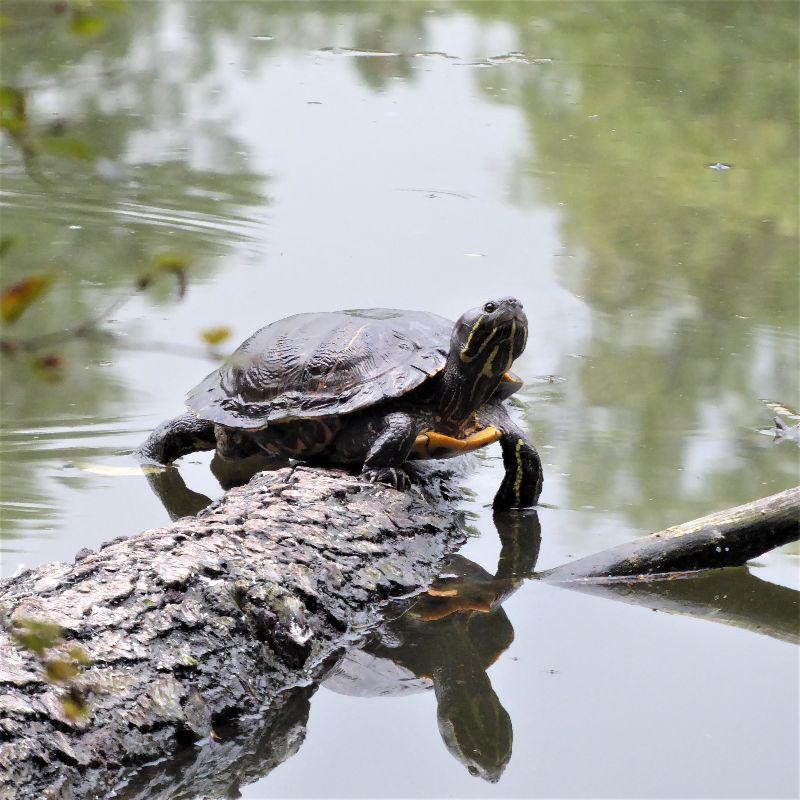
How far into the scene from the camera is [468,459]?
15.0 feet

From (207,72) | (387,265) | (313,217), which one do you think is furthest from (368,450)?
(207,72)

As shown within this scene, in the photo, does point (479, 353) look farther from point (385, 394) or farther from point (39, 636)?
point (39, 636)

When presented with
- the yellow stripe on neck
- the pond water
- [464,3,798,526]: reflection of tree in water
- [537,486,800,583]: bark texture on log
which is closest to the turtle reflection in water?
the pond water

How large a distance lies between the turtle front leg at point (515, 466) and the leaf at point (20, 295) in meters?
3.21

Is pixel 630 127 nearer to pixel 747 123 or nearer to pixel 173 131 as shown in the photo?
pixel 747 123

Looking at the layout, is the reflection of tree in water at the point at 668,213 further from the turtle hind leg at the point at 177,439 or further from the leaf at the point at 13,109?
the leaf at the point at 13,109

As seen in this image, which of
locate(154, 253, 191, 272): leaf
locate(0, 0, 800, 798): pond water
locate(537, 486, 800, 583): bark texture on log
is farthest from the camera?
locate(537, 486, 800, 583): bark texture on log

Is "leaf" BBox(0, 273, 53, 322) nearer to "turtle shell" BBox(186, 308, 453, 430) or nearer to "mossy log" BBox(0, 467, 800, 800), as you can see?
"mossy log" BBox(0, 467, 800, 800)

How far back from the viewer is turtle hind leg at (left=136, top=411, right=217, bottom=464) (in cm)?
451

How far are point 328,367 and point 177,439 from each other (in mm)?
838

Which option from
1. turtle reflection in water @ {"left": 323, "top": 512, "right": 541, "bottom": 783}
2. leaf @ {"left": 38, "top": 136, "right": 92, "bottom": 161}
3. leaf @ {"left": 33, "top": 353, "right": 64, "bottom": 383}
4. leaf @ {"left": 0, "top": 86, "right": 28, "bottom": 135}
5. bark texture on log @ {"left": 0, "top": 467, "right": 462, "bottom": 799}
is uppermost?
leaf @ {"left": 0, "top": 86, "right": 28, "bottom": 135}

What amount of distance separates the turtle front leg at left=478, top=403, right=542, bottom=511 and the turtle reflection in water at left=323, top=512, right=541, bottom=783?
0.39 metres

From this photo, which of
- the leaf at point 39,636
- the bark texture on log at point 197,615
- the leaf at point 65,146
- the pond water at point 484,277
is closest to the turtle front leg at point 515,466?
the pond water at point 484,277

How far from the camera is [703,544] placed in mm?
3613
